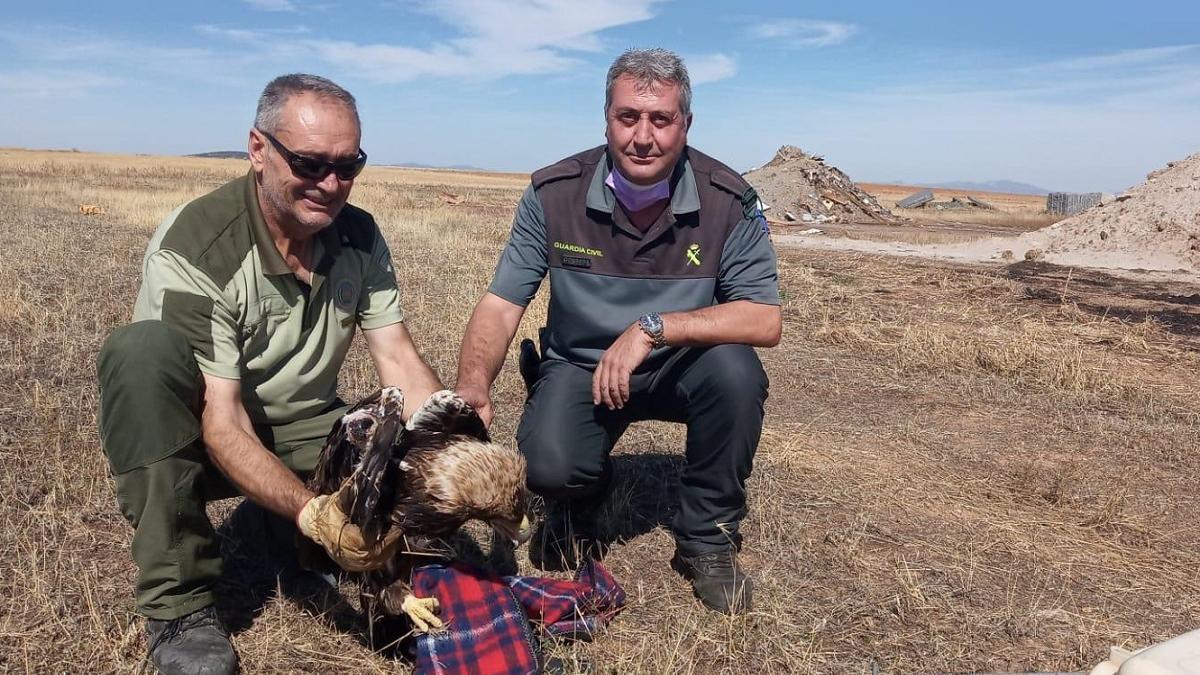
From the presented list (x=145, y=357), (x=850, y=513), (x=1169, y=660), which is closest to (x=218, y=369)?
(x=145, y=357)

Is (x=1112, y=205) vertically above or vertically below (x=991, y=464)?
above

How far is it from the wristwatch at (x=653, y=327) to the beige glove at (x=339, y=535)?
4.16 feet

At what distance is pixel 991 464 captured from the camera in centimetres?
516

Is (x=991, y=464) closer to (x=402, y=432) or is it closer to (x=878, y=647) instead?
(x=878, y=647)

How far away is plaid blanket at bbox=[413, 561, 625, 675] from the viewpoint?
9.23ft

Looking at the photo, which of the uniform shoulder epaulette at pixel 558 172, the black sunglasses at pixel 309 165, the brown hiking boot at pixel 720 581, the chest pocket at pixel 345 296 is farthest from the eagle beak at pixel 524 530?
the uniform shoulder epaulette at pixel 558 172

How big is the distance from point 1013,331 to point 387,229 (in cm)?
1193

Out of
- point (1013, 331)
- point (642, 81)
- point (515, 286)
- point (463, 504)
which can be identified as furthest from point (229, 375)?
point (1013, 331)

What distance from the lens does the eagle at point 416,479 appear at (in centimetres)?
259

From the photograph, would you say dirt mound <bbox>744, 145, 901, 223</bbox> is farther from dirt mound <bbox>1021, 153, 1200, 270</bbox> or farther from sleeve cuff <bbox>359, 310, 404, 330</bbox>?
sleeve cuff <bbox>359, 310, 404, 330</bbox>

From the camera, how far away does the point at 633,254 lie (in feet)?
12.6

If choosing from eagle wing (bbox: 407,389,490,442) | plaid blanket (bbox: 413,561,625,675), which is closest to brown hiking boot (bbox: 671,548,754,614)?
plaid blanket (bbox: 413,561,625,675)

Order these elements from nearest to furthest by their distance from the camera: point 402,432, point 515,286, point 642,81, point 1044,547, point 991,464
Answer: point 402,432, point 642,81, point 515,286, point 1044,547, point 991,464

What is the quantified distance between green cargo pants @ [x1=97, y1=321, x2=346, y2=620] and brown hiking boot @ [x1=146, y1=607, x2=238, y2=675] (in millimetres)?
49
